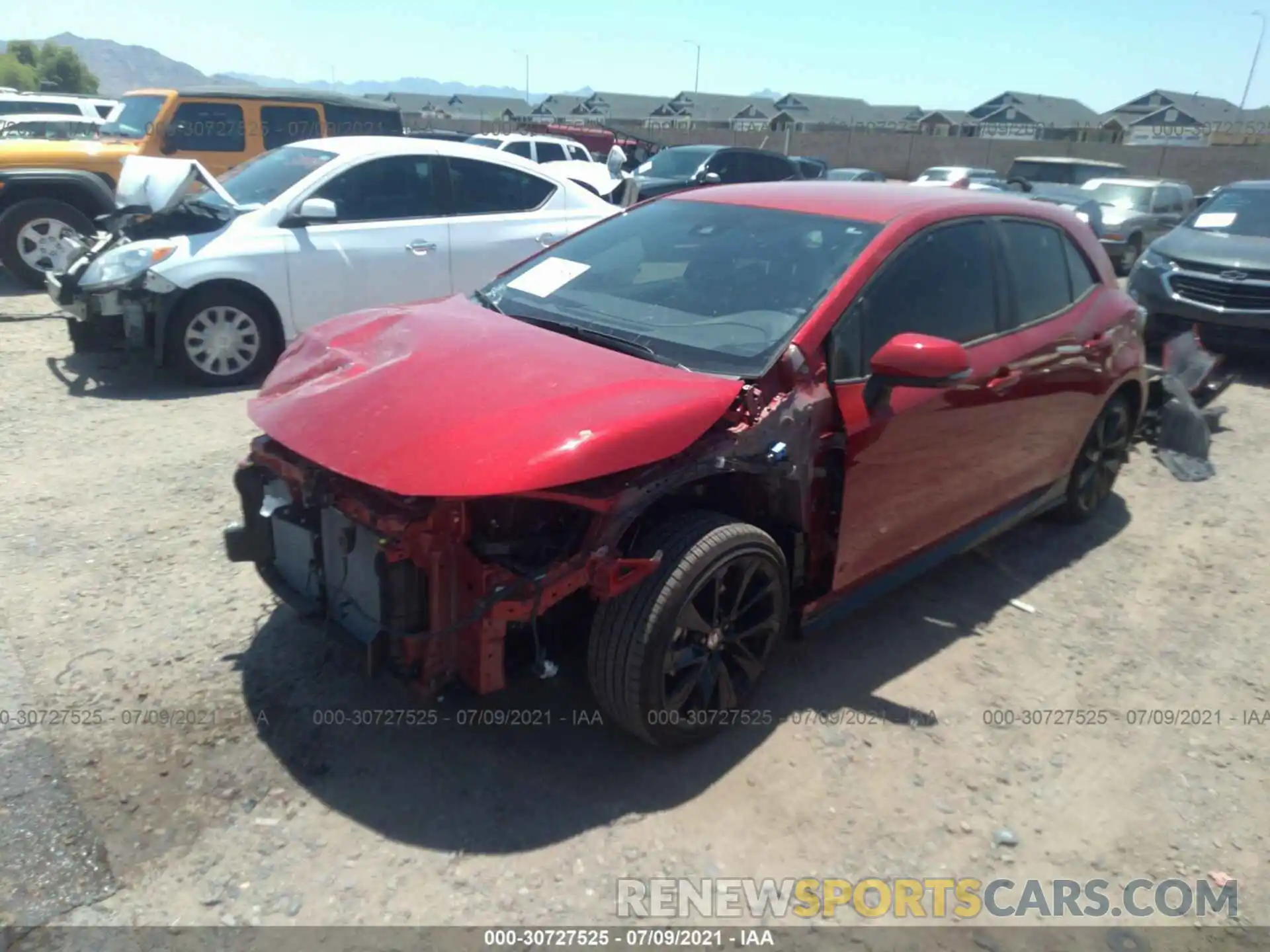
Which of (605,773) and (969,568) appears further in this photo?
(969,568)

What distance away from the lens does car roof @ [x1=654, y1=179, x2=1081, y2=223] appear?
3676 mm

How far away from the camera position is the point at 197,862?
257 centimetres

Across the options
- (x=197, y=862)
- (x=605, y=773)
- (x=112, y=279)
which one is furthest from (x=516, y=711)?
(x=112, y=279)

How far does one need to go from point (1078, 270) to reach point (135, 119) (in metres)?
11.3

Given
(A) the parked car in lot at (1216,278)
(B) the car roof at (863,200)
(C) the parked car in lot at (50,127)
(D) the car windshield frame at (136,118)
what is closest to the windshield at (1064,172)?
(A) the parked car in lot at (1216,278)

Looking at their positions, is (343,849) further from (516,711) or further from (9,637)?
(9,637)

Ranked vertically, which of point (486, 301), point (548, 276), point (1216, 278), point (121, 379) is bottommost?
point (121, 379)

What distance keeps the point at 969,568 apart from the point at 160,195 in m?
5.83

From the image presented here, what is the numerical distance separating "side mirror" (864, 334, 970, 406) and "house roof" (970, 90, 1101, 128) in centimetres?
6431

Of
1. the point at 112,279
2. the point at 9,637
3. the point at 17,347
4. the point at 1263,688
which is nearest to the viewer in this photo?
the point at 9,637

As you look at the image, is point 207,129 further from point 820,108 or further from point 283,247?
point 820,108

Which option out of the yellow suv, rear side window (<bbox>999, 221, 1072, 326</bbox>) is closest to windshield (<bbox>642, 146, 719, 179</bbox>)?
the yellow suv

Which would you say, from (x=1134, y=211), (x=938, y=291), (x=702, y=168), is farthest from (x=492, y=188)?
(x=1134, y=211)

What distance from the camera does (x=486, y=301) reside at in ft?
12.8
